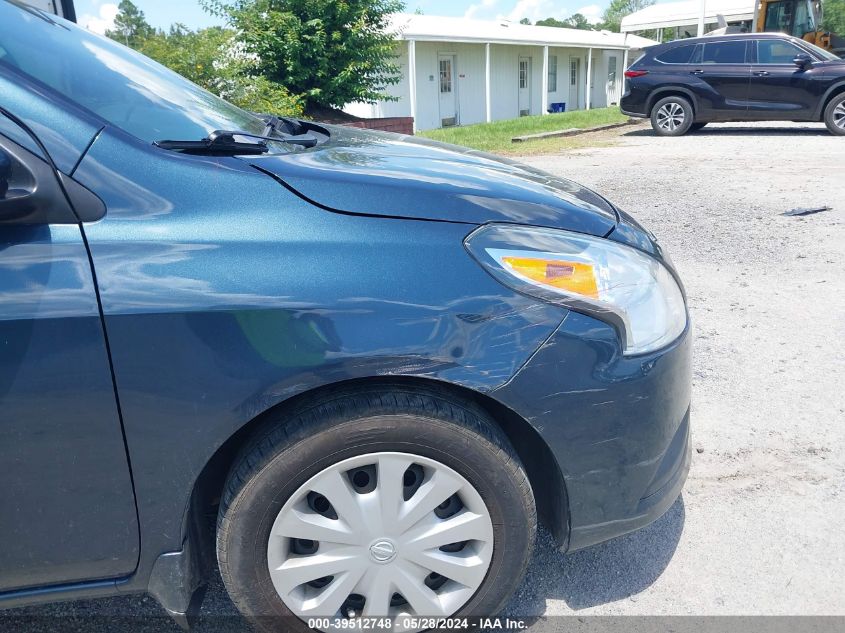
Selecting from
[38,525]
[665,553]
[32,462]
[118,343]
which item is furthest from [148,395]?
[665,553]

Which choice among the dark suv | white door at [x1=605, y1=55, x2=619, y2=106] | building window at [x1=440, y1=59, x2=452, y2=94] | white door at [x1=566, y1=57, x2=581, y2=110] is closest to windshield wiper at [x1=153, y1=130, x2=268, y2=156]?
the dark suv

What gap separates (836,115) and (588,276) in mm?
13354

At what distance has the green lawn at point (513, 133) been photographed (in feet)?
41.8

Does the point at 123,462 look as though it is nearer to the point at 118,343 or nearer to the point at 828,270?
the point at 118,343

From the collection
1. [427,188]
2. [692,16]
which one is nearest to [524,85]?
[692,16]

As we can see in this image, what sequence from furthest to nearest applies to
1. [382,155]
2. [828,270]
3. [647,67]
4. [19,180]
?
[647,67] < [828,270] < [382,155] < [19,180]

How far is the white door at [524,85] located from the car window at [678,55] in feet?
40.7

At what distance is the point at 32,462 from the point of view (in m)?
1.58

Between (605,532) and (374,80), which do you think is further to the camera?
(374,80)

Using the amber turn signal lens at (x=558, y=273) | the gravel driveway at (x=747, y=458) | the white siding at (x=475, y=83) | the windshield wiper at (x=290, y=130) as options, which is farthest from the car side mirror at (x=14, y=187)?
the white siding at (x=475, y=83)

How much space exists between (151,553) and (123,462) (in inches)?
10.8

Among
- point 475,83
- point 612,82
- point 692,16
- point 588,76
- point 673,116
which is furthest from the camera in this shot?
point 612,82

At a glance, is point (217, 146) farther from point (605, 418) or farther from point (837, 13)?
point (837, 13)

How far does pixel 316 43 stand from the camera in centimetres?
1035
